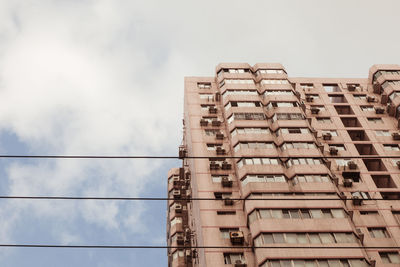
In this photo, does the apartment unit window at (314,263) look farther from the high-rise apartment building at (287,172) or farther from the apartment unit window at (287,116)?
the apartment unit window at (287,116)

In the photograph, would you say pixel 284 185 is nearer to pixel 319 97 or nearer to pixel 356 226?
pixel 356 226

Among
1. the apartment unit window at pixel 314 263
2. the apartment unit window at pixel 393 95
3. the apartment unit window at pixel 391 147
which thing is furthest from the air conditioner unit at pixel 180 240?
the apartment unit window at pixel 393 95

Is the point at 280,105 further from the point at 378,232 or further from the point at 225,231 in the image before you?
the point at 225,231

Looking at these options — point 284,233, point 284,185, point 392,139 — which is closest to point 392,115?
point 392,139

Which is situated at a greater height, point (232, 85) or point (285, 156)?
point (232, 85)

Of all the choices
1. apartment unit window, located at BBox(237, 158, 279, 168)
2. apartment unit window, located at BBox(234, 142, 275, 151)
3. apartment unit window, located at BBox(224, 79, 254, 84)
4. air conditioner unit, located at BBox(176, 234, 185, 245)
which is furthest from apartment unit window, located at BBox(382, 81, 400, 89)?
air conditioner unit, located at BBox(176, 234, 185, 245)

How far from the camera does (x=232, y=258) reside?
100 feet

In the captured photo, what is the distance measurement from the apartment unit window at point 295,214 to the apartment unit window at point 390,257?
3.96 m

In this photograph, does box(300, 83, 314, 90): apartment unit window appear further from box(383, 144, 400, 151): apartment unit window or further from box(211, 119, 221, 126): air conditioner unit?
box(211, 119, 221, 126): air conditioner unit

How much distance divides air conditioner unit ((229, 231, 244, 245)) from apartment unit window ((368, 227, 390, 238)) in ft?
32.8

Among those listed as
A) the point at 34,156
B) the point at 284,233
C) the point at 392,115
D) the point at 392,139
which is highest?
the point at 392,115

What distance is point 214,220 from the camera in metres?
32.9

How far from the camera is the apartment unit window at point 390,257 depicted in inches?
1236

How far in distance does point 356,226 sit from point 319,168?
17.0 feet
